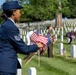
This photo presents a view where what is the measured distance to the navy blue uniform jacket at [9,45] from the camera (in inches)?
239

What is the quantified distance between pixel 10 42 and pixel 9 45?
0.15ft

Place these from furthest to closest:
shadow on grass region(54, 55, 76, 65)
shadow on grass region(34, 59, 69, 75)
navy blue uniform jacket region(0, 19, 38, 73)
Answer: shadow on grass region(54, 55, 76, 65) < shadow on grass region(34, 59, 69, 75) < navy blue uniform jacket region(0, 19, 38, 73)

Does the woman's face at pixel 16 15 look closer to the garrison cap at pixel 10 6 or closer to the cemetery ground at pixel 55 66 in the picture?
the garrison cap at pixel 10 6

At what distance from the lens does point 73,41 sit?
2958 centimetres

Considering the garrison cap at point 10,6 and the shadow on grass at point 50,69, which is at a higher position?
the garrison cap at point 10,6

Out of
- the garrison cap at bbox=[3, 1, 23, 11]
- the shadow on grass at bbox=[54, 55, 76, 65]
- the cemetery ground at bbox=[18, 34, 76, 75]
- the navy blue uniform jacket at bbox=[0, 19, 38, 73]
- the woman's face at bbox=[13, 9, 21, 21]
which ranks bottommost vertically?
the shadow on grass at bbox=[54, 55, 76, 65]

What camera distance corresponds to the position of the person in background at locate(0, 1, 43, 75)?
607 cm

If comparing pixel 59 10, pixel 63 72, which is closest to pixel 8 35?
pixel 63 72

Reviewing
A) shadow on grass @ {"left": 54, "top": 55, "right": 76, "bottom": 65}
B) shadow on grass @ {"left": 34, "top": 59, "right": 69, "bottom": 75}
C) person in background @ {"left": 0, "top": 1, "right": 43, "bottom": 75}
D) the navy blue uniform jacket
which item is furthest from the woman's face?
shadow on grass @ {"left": 54, "top": 55, "right": 76, "bottom": 65}

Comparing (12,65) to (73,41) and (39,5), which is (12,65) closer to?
(73,41)

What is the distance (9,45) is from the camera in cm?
612

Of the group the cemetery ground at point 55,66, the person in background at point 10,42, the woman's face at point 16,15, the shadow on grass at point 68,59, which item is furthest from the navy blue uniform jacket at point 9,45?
the shadow on grass at point 68,59

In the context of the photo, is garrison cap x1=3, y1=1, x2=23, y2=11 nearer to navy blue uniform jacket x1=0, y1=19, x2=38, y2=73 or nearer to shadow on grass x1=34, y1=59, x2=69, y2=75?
navy blue uniform jacket x1=0, y1=19, x2=38, y2=73

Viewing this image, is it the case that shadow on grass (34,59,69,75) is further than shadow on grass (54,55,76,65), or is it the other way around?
shadow on grass (54,55,76,65)
